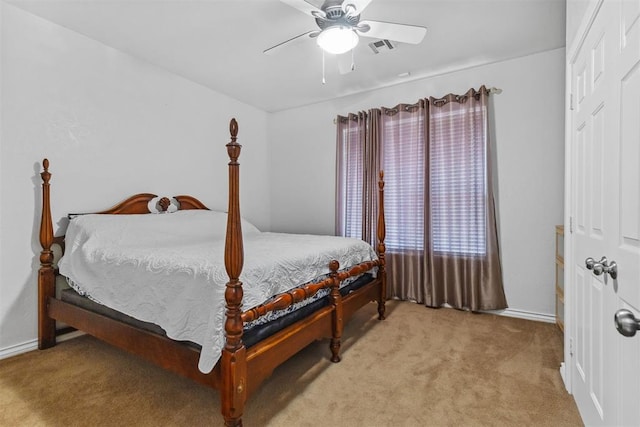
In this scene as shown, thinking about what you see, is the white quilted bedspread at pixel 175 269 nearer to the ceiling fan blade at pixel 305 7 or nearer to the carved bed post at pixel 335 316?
the carved bed post at pixel 335 316

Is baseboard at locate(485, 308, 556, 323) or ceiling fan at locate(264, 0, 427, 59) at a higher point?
ceiling fan at locate(264, 0, 427, 59)

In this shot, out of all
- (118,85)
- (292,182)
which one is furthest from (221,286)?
(292,182)

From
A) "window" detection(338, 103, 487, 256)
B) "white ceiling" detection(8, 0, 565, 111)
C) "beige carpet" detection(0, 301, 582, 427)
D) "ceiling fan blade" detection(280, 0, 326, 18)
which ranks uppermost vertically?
"white ceiling" detection(8, 0, 565, 111)

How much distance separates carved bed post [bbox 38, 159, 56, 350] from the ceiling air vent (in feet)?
9.32

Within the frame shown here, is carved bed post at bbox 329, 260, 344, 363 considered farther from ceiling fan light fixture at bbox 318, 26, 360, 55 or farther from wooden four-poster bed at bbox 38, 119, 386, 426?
ceiling fan light fixture at bbox 318, 26, 360, 55

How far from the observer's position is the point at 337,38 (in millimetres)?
1997

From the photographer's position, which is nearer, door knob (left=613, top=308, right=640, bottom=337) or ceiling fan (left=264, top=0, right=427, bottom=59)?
door knob (left=613, top=308, right=640, bottom=337)

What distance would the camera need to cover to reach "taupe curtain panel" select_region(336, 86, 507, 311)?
3.16 meters

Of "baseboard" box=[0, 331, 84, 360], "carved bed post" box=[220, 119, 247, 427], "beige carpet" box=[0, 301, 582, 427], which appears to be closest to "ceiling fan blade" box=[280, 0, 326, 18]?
"carved bed post" box=[220, 119, 247, 427]

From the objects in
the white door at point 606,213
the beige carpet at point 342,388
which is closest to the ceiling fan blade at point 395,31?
the white door at point 606,213

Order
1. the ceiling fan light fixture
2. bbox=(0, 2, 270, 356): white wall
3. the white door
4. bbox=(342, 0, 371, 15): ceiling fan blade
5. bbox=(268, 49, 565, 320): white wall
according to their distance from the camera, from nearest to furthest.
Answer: the white door
bbox=(342, 0, 371, 15): ceiling fan blade
the ceiling fan light fixture
bbox=(0, 2, 270, 356): white wall
bbox=(268, 49, 565, 320): white wall

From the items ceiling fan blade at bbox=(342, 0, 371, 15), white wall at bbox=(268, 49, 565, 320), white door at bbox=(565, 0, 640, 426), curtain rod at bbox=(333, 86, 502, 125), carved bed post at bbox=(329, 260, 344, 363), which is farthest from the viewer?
curtain rod at bbox=(333, 86, 502, 125)

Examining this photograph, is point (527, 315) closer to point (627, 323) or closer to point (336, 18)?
point (627, 323)

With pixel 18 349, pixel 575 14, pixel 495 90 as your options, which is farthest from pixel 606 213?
pixel 18 349
